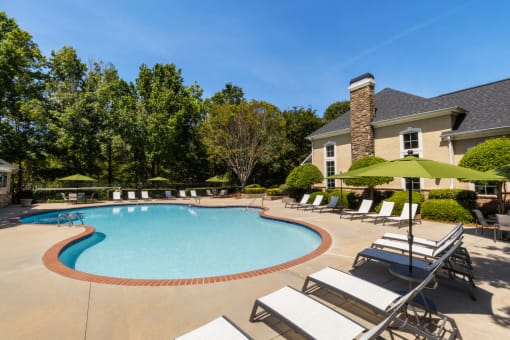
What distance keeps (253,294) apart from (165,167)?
29524 mm

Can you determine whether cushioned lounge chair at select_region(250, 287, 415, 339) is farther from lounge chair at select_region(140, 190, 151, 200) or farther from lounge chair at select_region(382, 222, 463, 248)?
lounge chair at select_region(140, 190, 151, 200)

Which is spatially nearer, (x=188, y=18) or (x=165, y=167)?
(x=188, y=18)

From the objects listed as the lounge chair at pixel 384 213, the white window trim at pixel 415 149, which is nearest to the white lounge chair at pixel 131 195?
the lounge chair at pixel 384 213

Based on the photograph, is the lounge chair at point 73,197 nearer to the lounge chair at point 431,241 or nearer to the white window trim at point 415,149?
the lounge chair at point 431,241

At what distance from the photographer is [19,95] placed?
22.9 metres

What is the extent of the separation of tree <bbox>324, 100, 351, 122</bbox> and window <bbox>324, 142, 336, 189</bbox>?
20681 millimetres

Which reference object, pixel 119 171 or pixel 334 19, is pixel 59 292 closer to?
pixel 334 19

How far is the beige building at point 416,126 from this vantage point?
1202 centimetres

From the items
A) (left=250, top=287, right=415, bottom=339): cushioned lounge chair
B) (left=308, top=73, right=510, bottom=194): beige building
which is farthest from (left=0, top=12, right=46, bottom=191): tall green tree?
(left=250, top=287, right=415, bottom=339): cushioned lounge chair

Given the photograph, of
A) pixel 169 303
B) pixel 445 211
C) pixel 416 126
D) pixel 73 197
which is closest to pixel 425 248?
pixel 169 303

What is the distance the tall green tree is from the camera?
68.1 ft

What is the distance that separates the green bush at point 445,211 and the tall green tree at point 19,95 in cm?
3084

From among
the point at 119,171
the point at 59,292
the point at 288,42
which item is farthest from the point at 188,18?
the point at 119,171

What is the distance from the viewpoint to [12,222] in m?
11.0
